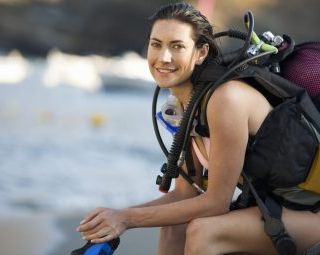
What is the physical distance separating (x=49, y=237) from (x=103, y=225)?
1.84 m

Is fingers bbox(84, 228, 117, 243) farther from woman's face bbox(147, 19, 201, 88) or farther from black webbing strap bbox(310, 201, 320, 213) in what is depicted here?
black webbing strap bbox(310, 201, 320, 213)

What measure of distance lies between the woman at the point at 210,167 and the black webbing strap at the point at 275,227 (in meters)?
0.03

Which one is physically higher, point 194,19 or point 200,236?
point 194,19

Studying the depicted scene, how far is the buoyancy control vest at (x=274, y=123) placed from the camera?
211cm

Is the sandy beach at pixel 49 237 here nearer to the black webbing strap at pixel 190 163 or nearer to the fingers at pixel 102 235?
the black webbing strap at pixel 190 163

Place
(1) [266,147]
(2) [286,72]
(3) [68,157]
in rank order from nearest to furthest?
(1) [266,147] → (2) [286,72] → (3) [68,157]

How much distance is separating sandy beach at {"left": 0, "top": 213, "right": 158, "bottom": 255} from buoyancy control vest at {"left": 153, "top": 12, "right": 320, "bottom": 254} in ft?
5.10

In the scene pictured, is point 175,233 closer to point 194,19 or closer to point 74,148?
point 194,19

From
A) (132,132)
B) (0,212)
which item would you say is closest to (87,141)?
(132,132)

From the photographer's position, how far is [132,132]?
7.61 meters

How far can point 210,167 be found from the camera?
214cm

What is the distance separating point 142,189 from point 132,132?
97.0 inches

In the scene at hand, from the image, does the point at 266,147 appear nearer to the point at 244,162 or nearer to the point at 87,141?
the point at 244,162

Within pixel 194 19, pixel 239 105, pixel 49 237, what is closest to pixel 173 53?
pixel 194 19
